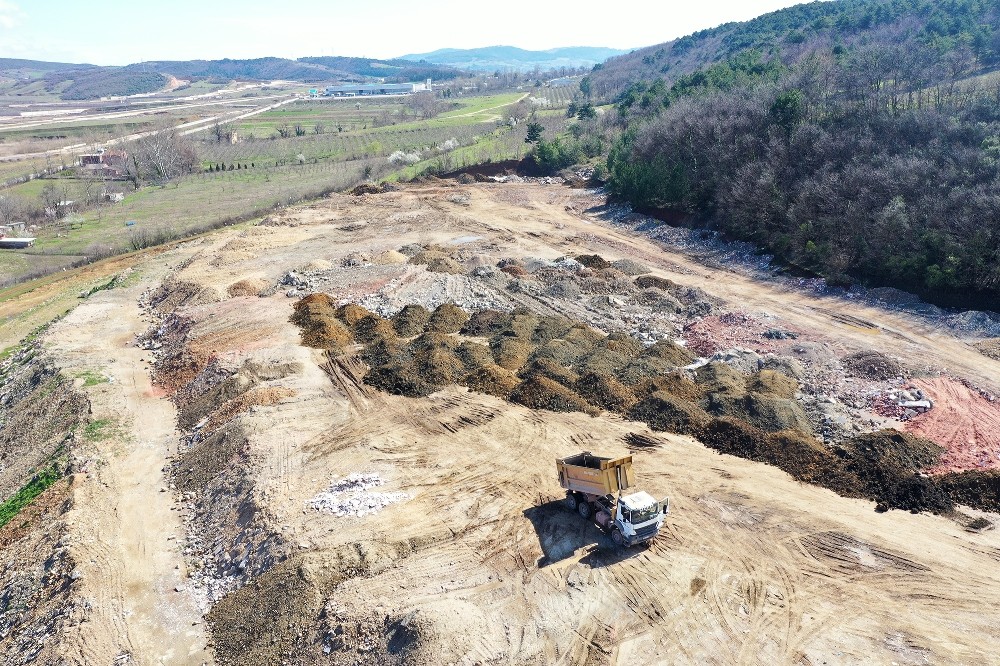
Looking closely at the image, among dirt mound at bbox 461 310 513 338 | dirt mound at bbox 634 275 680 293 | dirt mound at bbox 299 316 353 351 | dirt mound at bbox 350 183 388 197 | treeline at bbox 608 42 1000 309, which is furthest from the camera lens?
dirt mound at bbox 350 183 388 197

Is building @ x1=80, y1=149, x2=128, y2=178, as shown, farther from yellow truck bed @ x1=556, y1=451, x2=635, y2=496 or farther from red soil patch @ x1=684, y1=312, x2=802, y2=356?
yellow truck bed @ x1=556, y1=451, x2=635, y2=496

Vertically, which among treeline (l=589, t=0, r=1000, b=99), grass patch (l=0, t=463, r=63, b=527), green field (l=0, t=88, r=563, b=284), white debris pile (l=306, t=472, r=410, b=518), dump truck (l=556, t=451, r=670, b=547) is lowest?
green field (l=0, t=88, r=563, b=284)

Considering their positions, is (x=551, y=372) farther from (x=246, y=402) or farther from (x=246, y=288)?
(x=246, y=288)

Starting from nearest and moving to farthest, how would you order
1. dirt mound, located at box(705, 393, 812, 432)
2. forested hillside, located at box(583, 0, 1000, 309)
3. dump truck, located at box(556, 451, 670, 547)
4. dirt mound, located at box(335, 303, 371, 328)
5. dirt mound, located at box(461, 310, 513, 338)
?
1. dump truck, located at box(556, 451, 670, 547)
2. dirt mound, located at box(705, 393, 812, 432)
3. dirt mound, located at box(461, 310, 513, 338)
4. dirt mound, located at box(335, 303, 371, 328)
5. forested hillside, located at box(583, 0, 1000, 309)

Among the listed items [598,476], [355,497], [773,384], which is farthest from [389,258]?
[598,476]

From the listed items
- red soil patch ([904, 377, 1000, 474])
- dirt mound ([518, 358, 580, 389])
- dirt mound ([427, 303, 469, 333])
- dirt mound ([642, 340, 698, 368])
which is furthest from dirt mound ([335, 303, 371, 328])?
red soil patch ([904, 377, 1000, 474])

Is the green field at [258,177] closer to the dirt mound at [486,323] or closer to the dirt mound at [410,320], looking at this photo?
the dirt mound at [410,320]
